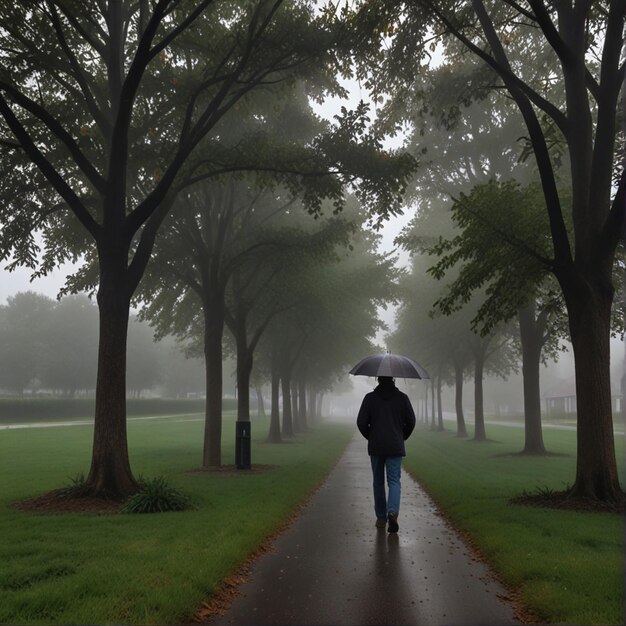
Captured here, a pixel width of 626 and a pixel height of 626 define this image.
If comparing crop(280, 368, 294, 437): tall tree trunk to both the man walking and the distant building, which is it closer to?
the man walking

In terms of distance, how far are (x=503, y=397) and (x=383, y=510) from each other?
300 ft

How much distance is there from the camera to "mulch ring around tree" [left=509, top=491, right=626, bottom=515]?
353 inches

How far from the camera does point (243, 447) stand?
1536cm

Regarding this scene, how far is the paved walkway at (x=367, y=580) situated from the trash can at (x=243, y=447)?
6565 mm

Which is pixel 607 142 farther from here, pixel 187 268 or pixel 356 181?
pixel 187 268

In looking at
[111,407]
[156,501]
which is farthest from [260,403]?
[156,501]

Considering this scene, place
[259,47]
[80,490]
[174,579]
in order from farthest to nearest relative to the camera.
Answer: [259,47] → [80,490] → [174,579]

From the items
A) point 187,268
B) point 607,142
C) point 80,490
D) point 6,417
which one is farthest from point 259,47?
point 6,417

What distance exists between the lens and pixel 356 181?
13078 millimetres

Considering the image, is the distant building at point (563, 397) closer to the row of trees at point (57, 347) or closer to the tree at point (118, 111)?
the row of trees at point (57, 347)

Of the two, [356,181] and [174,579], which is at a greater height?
[356,181]

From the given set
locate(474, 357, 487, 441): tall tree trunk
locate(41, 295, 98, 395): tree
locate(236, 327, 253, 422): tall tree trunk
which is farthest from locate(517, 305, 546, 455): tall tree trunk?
locate(41, 295, 98, 395): tree

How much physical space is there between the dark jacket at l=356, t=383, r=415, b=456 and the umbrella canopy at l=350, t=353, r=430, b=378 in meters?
0.25

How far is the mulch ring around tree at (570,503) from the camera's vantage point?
8.97m
